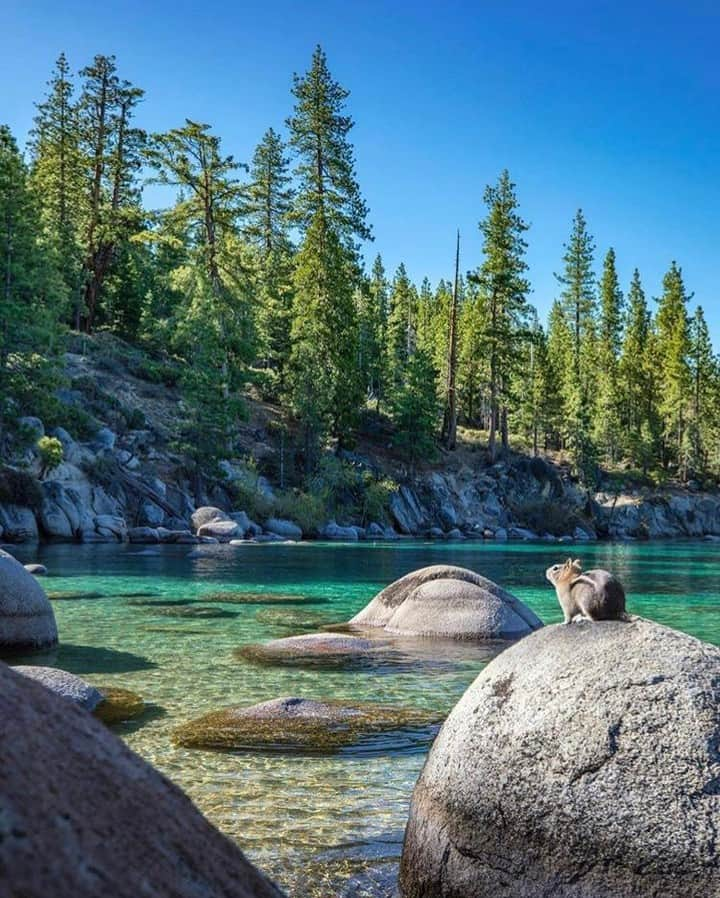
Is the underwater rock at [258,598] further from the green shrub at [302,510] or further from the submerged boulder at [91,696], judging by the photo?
the green shrub at [302,510]

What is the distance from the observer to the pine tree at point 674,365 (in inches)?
3499

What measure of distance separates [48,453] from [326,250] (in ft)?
100

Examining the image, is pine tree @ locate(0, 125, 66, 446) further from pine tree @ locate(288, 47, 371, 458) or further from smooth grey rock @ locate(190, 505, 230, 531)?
pine tree @ locate(288, 47, 371, 458)

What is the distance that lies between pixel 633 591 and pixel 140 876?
22.2m

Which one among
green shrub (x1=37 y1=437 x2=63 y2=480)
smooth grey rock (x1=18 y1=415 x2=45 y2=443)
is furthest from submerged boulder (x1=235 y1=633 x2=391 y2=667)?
green shrub (x1=37 y1=437 x2=63 y2=480)

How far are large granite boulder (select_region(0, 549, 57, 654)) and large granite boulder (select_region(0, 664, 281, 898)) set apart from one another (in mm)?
9859

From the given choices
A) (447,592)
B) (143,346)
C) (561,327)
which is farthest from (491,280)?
(447,592)

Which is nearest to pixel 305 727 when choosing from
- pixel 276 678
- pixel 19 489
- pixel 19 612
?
pixel 276 678

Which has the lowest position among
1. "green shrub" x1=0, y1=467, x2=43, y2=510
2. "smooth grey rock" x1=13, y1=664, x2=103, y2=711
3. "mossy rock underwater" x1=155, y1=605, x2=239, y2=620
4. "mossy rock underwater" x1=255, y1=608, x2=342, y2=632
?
"mossy rock underwater" x1=255, y1=608, x2=342, y2=632

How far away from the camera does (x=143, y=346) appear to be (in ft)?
205

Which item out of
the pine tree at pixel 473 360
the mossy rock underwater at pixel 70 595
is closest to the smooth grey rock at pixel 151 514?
the mossy rock underwater at pixel 70 595

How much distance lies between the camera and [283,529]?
139ft

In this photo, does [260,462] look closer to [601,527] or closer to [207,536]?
[207,536]

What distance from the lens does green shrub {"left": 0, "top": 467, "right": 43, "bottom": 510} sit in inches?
1274
